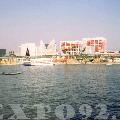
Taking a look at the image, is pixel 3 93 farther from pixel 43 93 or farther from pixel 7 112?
pixel 7 112

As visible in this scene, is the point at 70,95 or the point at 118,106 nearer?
the point at 118,106

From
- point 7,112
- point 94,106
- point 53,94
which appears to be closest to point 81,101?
point 94,106

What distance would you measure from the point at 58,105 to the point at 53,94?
11.4 m

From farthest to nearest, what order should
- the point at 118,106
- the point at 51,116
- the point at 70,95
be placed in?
the point at 70,95 < the point at 118,106 < the point at 51,116

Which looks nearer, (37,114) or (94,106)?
(37,114)

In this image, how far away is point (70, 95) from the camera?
193ft

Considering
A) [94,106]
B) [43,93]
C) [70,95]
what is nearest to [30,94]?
[43,93]

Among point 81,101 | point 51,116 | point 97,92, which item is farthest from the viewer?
point 97,92

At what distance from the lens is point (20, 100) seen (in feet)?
175

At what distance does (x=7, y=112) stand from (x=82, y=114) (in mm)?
8995

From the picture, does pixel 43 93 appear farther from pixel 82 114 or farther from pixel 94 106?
pixel 82 114

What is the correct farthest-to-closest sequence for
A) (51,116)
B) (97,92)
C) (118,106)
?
(97,92) < (118,106) < (51,116)

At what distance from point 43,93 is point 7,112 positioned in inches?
739

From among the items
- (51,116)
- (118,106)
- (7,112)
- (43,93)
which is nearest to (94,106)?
(118,106)
